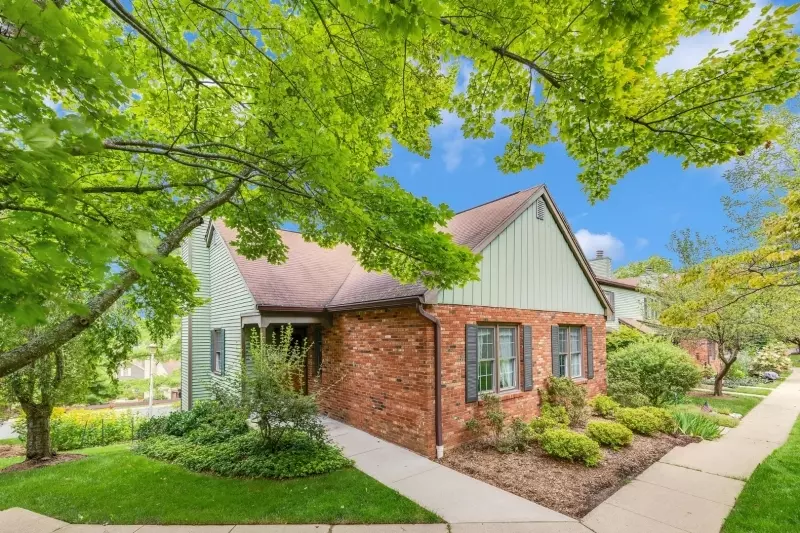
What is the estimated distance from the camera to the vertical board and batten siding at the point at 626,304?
73.2 ft

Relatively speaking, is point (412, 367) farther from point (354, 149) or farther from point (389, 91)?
point (389, 91)

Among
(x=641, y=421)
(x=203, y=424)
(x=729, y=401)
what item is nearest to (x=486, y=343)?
(x=641, y=421)

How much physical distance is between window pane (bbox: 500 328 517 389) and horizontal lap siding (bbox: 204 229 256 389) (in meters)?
6.38

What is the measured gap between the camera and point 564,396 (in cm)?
1001

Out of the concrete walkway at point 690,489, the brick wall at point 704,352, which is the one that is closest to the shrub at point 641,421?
the concrete walkway at point 690,489

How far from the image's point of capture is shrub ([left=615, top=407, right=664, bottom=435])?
8812 millimetres

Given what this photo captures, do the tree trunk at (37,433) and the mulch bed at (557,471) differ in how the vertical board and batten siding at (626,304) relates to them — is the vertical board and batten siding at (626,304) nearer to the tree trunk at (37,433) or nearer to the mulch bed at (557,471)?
the mulch bed at (557,471)

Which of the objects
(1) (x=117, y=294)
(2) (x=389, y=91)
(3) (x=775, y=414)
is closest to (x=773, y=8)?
(2) (x=389, y=91)

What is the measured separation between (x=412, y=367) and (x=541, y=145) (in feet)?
16.0

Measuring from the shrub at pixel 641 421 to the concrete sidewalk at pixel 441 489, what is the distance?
15.8ft

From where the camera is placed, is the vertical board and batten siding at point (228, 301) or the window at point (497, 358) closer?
the window at point (497, 358)

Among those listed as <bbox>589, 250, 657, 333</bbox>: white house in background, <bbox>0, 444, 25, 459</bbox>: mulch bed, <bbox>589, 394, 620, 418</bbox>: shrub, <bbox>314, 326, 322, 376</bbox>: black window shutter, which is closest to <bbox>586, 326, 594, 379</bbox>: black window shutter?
<bbox>589, 394, 620, 418</bbox>: shrub

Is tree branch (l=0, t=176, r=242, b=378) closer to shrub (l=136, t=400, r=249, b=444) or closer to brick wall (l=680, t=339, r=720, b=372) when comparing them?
shrub (l=136, t=400, r=249, b=444)

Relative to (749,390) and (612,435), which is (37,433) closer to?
(612,435)
